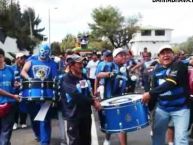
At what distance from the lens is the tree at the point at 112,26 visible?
95.0 m

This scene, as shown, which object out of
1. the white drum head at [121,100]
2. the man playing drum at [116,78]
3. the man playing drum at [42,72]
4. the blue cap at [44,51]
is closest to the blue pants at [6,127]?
the man playing drum at [42,72]

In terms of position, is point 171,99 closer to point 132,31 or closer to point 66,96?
point 66,96

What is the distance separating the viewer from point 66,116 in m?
6.87

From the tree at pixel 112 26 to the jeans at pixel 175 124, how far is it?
87.1 meters

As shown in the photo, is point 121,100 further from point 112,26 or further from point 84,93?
point 112,26

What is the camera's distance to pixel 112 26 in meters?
94.2

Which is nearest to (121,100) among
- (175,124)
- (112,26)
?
(175,124)

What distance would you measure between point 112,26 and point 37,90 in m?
86.5

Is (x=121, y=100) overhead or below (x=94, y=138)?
overhead

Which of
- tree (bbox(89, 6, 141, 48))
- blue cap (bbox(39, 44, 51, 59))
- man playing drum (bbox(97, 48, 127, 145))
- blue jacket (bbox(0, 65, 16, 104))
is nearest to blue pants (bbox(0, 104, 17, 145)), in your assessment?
blue jacket (bbox(0, 65, 16, 104))

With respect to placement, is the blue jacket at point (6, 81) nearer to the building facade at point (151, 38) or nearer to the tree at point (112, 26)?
the tree at point (112, 26)

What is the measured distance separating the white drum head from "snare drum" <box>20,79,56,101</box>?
141 centimetres

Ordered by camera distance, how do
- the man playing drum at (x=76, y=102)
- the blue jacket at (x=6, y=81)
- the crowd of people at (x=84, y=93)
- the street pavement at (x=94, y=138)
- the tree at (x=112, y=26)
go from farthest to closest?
the tree at (x=112, y=26), the street pavement at (x=94, y=138), the blue jacket at (x=6, y=81), the crowd of people at (x=84, y=93), the man playing drum at (x=76, y=102)

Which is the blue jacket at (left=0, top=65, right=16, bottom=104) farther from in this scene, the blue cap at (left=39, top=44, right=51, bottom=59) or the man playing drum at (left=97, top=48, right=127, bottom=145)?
the man playing drum at (left=97, top=48, right=127, bottom=145)
